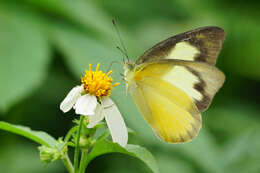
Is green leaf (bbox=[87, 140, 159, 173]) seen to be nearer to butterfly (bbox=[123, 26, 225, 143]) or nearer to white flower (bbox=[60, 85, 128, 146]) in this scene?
white flower (bbox=[60, 85, 128, 146])

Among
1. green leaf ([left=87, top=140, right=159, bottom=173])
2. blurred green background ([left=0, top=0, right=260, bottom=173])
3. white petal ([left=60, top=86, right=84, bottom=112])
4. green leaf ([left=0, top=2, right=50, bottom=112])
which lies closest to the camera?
green leaf ([left=87, top=140, right=159, bottom=173])

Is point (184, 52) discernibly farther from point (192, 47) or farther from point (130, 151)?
point (130, 151)

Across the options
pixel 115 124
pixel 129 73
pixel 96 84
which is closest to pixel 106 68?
pixel 129 73

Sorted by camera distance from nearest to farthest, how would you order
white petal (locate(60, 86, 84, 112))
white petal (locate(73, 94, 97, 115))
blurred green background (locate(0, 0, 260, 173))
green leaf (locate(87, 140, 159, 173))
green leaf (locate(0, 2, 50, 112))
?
green leaf (locate(87, 140, 159, 173)), white petal (locate(73, 94, 97, 115)), white petal (locate(60, 86, 84, 112)), green leaf (locate(0, 2, 50, 112)), blurred green background (locate(0, 0, 260, 173))

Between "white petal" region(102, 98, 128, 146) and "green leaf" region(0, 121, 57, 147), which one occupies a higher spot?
"green leaf" region(0, 121, 57, 147)

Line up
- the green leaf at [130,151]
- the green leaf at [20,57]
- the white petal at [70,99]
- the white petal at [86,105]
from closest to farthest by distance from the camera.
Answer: the green leaf at [130,151] → the white petal at [86,105] → the white petal at [70,99] → the green leaf at [20,57]

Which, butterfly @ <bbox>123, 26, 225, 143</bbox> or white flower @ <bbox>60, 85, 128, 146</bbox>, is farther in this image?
butterfly @ <bbox>123, 26, 225, 143</bbox>

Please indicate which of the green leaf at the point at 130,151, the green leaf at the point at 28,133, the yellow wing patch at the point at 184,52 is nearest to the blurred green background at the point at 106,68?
the green leaf at the point at 28,133

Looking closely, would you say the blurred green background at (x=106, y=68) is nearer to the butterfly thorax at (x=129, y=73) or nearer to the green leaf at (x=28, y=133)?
the green leaf at (x=28, y=133)

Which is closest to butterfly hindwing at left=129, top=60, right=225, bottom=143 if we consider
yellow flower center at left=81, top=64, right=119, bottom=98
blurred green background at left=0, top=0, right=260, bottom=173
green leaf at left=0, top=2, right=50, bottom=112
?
yellow flower center at left=81, top=64, right=119, bottom=98
